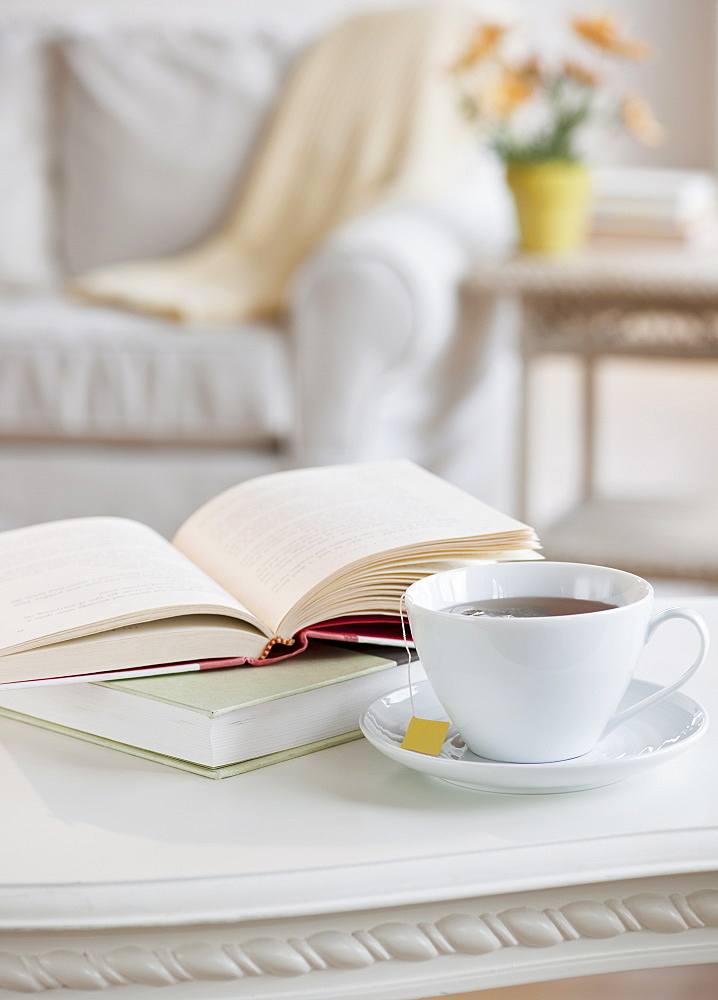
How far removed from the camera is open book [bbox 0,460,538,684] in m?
0.62

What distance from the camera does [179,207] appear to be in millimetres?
2484

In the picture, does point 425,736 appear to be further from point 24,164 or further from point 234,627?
point 24,164

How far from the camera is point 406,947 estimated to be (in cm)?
50

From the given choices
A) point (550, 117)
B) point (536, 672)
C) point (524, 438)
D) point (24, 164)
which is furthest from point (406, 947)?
point (24, 164)

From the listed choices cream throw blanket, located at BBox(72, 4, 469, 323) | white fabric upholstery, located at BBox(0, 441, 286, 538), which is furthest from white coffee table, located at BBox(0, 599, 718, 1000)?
cream throw blanket, located at BBox(72, 4, 469, 323)

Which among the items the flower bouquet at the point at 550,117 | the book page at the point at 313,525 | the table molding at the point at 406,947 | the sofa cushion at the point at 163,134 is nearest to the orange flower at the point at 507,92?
the flower bouquet at the point at 550,117

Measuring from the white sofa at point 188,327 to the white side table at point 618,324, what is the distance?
0.41ft

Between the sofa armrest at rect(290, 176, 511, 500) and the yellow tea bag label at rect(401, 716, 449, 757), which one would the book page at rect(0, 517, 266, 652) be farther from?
the sofa armrest at rect(290, 176, 511, 500)

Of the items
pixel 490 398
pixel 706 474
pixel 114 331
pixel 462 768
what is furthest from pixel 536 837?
pixel 706 474

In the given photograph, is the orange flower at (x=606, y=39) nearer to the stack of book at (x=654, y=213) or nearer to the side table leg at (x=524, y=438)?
the stack of book at (x=654, y=213)

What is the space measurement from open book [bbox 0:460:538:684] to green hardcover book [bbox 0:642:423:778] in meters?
0.01

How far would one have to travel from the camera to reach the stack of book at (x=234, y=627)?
23.6 inches

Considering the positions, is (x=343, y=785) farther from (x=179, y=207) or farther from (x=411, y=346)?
(x=179, y=207)

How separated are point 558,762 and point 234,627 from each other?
0.59ft
